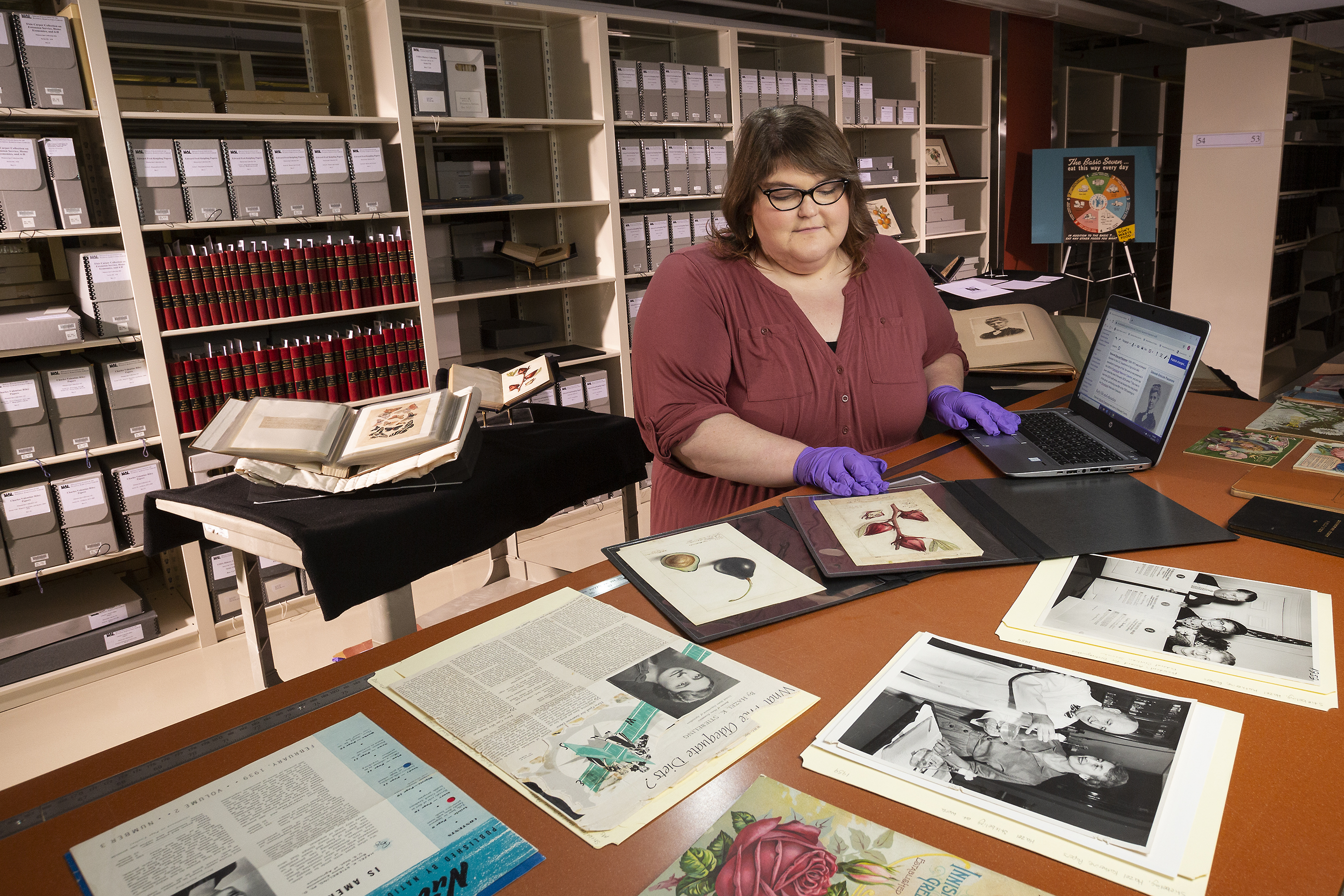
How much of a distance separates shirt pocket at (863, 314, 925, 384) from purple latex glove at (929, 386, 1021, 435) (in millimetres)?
69

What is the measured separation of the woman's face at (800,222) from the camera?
5.50ft

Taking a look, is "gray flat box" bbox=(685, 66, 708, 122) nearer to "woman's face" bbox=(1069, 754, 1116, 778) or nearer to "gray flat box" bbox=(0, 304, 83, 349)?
"gray flat box" bbox=(0, 304, 83, 349)

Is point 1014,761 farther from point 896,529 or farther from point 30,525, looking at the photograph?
point 30,525

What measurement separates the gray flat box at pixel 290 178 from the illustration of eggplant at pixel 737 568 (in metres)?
2.52

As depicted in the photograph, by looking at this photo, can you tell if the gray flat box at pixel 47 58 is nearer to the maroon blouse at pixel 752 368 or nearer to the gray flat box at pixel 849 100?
the maroon blouse at pixel 752 368

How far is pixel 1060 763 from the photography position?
2.43ft

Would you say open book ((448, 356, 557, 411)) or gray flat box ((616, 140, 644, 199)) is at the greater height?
Answer: gray flat box ((616, 140, 644, 199))

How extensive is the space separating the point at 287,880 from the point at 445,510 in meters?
1.26

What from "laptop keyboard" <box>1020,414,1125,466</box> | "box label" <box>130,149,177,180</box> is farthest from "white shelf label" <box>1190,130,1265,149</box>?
"box label" <box>130,149,177,180</box>

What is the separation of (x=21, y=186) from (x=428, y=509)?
5.87 ft

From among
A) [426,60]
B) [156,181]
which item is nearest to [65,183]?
[156,181]

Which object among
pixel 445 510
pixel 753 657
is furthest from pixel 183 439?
pixel 753 657

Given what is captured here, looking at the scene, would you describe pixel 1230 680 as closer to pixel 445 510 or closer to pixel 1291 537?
pixel 1291 537

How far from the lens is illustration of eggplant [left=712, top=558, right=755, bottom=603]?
1.13 metres
